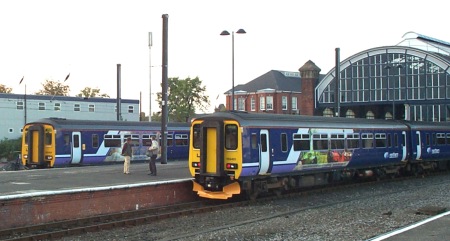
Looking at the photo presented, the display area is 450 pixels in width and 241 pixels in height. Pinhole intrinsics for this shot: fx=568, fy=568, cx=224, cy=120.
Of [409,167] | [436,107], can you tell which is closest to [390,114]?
[436,107]

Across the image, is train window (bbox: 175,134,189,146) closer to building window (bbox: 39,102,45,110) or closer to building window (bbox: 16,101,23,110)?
building window (bbox: 16,101,23,110)

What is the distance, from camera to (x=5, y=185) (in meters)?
16.9

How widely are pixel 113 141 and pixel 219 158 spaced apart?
1396 centimetres

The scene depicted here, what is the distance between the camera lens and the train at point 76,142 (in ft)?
88.4

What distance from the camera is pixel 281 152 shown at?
18812 millimetres

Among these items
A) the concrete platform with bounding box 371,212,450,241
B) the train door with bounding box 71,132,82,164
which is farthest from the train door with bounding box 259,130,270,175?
the train door with bounding box 71,132,82,164

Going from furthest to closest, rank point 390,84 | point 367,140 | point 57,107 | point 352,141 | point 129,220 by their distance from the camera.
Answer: point 57,107, point 390,84, point 367,140, point 352,141, point 129,220

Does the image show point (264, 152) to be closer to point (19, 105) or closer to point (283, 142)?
point (283, 142)

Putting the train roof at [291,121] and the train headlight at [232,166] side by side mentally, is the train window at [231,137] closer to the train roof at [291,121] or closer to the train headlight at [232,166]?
the train roof at [291,121]

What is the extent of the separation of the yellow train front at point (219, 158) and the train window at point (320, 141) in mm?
4506

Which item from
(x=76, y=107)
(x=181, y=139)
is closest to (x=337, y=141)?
(x=181, y=139)

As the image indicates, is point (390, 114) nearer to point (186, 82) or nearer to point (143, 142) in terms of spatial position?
point (186, 82)

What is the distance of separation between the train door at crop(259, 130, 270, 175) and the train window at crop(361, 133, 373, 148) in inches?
288

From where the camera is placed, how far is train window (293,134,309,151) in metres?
19.7
